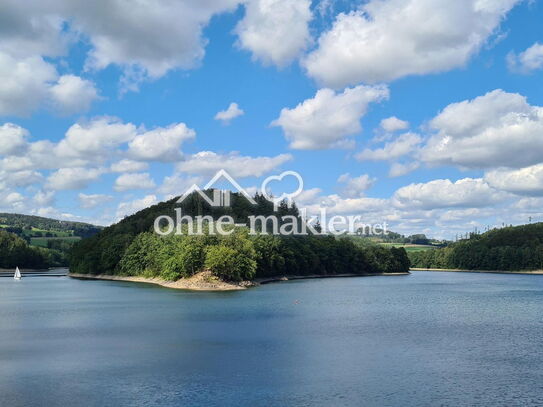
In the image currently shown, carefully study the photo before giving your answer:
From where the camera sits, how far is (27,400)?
3262 centimetres

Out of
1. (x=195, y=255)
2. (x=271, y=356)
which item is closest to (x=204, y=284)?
(x=195, y=255)

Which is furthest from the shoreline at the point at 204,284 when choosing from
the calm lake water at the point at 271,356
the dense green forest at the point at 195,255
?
the calm lake water at the point at 271,356

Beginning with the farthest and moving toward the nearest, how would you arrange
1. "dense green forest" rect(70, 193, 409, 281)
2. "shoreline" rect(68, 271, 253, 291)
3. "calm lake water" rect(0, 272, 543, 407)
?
1. "dense green forest" rect(70, 193, 409, 281)
2. "shoreline" rect(68, 271, 253, 291)
3. "calm lake water" rect(0, 272, 543, 407)

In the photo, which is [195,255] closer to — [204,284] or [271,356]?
[204,284]

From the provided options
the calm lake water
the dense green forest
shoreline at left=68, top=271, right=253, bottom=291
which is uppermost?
the dense green forest

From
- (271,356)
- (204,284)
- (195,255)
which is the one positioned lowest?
(271,356)

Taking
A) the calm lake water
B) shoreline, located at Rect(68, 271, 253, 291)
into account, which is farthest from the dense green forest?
the calm lake water

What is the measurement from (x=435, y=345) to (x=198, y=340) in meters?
22.7

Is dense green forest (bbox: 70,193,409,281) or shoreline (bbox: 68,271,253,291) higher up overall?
dense green forest (bbox: 70,193,409,281)

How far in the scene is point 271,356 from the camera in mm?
45531

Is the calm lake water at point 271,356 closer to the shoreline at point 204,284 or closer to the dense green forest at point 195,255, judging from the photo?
the shoreline at point 204,284

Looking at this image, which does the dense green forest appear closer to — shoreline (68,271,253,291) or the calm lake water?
shoreline (68,271,253,291)

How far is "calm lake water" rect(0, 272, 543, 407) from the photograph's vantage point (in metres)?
34.0

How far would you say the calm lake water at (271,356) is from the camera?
34.0 m
